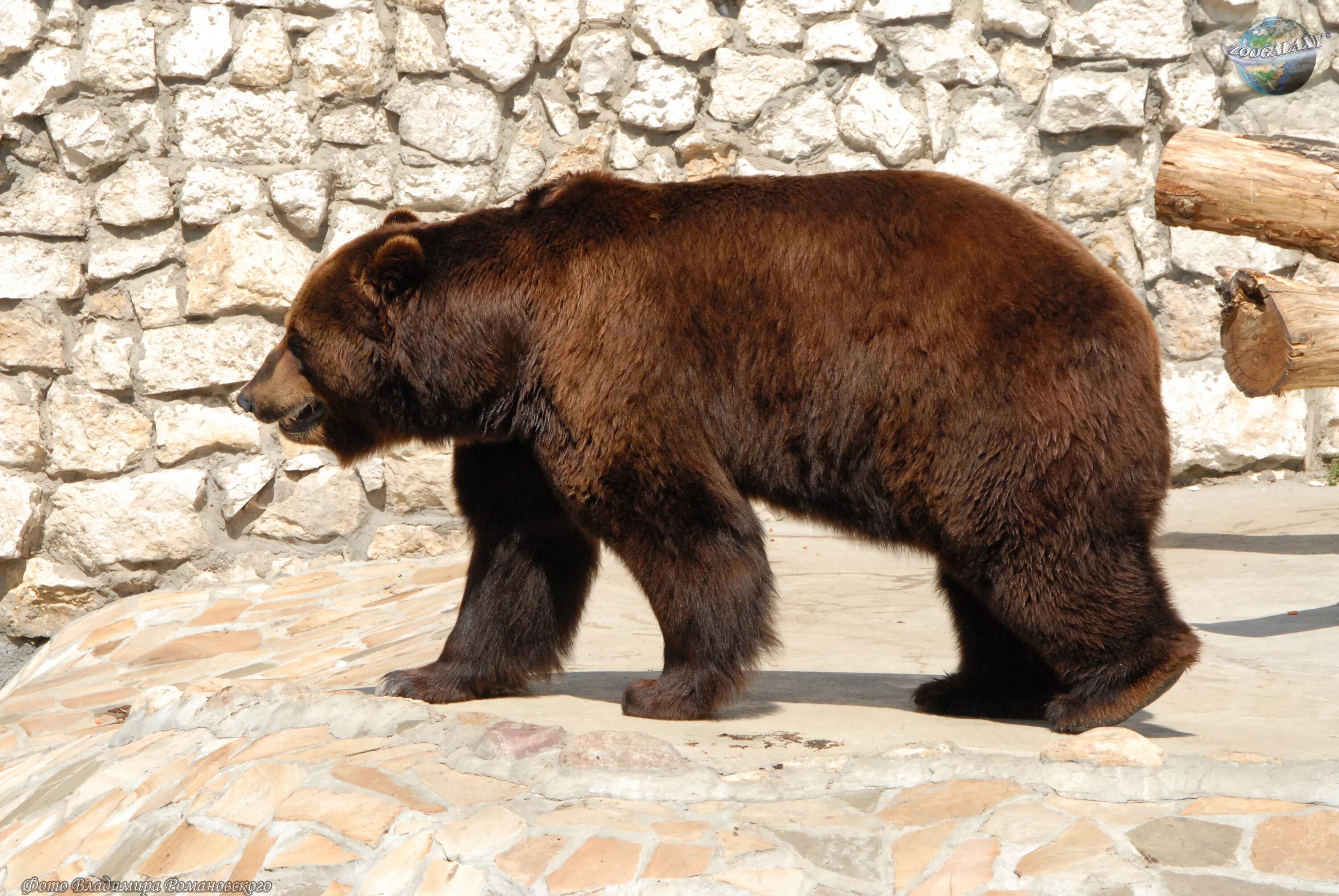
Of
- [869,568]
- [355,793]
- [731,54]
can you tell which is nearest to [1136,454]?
[355,793]

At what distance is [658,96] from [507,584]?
3498 mm

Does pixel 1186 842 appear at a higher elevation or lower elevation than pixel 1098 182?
lower

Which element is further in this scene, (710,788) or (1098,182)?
(1098,182)

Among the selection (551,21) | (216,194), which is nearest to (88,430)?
(216,194)

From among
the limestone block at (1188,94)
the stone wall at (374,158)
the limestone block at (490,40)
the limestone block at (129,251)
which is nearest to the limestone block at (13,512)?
the stone wall at (374,158)

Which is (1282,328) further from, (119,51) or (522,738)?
(119,51)

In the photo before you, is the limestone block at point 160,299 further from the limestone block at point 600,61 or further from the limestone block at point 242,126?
the limestone block at point 600,61

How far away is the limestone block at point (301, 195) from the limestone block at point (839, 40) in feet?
8.24

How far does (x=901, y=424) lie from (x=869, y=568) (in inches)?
114

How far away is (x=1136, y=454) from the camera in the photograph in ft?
10.1

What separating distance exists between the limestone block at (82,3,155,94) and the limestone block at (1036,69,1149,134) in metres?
4.40

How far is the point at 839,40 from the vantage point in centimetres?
652

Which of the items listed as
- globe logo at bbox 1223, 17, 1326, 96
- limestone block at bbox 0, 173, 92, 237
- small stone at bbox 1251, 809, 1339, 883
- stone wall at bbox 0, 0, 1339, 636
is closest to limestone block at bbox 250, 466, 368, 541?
stone wall at bbox 0, 0, 1339, 636

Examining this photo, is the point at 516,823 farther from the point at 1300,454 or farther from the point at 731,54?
the point at 1300,454
